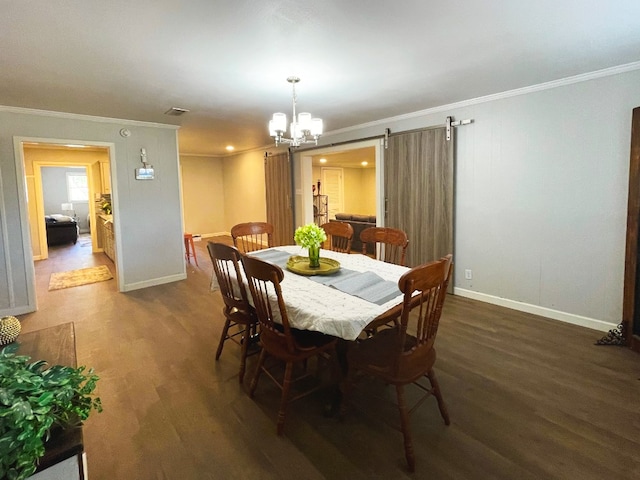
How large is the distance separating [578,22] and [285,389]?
2847 millimetres

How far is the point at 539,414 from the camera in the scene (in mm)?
2057

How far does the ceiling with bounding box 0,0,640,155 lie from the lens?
74.4 inches

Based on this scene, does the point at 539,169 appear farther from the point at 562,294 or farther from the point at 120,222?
the point at 120,222

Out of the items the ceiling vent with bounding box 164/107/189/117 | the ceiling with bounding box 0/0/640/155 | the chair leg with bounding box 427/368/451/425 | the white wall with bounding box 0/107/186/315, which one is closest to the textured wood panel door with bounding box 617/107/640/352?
the ceiling with bounding box 0/0/640/155

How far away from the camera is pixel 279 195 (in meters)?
6.73

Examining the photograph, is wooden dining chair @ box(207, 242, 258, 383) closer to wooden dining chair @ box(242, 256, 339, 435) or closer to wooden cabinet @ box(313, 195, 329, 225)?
wooden dining chair @ box(242, 256, 339, 435)

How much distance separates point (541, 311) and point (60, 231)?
10561mm

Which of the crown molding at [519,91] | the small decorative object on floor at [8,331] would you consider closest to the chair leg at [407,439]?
the small decorative object on floor at [8,331]

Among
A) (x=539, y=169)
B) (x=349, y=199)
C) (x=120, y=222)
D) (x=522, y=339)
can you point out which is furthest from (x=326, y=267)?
(x=349, y=199)

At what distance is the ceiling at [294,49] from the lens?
6.20 ft

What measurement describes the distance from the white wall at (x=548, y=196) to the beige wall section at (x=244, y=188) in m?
4.58

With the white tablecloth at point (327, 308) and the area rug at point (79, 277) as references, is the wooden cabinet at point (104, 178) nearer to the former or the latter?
the area rug at point (79, 277)

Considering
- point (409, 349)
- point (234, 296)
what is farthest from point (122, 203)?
point (409, 349)

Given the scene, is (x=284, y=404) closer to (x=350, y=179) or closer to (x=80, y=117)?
(x=80, y=117)
